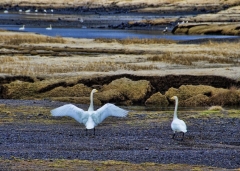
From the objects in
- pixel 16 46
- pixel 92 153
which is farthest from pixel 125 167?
pixel 16 46

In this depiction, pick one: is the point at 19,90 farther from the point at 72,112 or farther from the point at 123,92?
the point at 72,112

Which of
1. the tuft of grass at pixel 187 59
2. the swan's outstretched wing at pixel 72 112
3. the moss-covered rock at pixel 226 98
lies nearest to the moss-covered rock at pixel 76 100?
the moss-covered rock at pixel 226 98

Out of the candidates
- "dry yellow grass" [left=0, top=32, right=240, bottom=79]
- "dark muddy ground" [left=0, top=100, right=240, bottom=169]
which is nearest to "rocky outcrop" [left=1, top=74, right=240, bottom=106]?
"dry yellow grass" [left=0, top=32, right=240, bottom=79]

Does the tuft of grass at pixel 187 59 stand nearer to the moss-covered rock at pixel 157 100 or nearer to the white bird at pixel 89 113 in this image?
the moss-covered rock at pixel 157 100

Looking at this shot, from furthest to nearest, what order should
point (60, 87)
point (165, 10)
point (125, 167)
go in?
point (165, 10)
point (60, 87)
point (125, 167)

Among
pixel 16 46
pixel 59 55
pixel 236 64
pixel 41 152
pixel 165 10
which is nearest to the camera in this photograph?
pixel 41 152

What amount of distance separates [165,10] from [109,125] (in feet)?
444

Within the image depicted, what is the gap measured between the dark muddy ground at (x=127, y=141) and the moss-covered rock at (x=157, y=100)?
611 cm

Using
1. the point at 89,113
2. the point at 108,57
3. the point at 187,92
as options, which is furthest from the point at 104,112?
the point at 108,57

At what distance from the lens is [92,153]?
1581 cm

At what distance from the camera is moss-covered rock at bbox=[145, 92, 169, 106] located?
29812 mm

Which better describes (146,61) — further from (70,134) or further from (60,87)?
(70,134)

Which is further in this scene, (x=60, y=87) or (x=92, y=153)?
(x=60, y=87)

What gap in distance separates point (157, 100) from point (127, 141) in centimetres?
1198
